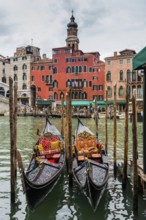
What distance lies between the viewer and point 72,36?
40812 millimetres

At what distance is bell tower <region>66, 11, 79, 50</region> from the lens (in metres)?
40.6

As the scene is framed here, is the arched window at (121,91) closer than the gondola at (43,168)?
No

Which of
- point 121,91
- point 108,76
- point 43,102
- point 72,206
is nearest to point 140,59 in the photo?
point 72,206

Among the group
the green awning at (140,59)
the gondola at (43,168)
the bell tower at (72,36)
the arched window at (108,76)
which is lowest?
the gondola at (43,168)

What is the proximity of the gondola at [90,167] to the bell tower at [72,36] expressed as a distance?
32.4 m

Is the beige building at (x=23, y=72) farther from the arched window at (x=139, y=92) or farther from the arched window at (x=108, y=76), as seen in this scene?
the arched window at (x=139, y=92)

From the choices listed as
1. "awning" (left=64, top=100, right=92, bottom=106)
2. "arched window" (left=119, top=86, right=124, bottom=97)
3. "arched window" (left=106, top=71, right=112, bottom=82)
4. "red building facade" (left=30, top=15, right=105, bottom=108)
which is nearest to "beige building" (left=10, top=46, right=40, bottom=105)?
"red building facade" (left=30, top=15, right=105, bottom=108)

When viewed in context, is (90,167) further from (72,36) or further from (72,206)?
(72,36)

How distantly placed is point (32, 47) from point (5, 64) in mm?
5533

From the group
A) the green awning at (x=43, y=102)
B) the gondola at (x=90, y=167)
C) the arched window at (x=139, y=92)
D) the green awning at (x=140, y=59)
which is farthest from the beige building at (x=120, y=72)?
the green awning at (x=140, y=59)

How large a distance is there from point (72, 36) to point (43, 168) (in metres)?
36.2

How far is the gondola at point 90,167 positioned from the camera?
5.18m

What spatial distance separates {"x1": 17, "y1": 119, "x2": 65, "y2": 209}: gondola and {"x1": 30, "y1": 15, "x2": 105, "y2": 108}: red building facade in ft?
88.7

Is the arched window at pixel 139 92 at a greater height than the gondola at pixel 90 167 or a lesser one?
greater
